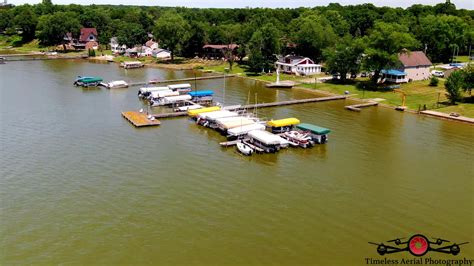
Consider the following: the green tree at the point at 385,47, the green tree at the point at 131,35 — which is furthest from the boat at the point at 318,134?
the green tree at the point at 131,35

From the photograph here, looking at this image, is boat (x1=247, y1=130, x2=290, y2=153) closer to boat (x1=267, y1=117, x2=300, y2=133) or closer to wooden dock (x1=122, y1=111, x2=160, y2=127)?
boat (x1=267, y1=117, x2=300, y2=133)

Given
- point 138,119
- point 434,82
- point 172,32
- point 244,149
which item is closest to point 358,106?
point 434,82

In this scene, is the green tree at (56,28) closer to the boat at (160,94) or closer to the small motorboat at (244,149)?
the boat at (160,94)

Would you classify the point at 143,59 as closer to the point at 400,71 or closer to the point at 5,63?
the point at 5,63

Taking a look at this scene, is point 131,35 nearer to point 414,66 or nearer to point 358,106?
point 414,66

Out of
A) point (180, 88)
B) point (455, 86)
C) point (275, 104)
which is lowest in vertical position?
point (275, 104)

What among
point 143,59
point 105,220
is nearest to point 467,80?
point 105,220
